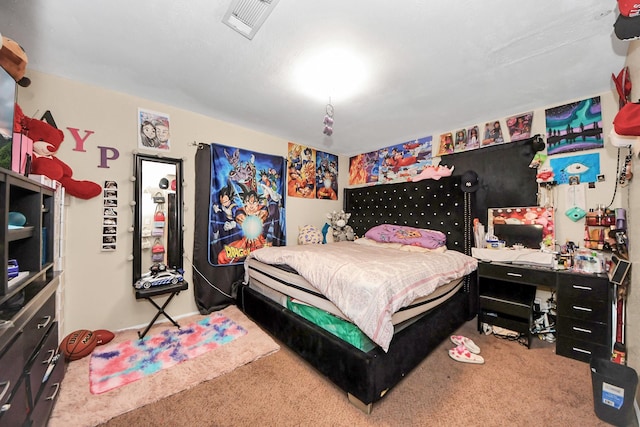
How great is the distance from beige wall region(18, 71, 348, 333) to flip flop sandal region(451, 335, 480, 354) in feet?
9.99

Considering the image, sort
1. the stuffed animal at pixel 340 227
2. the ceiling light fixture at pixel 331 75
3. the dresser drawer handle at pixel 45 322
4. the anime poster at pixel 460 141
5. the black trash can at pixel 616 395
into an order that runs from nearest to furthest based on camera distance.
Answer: the dresser drawer handle at pixel 45 322 < the black trash can at pixel 616 395 < the ceiling light fixture at pixel 331 75 < the anime poster at pixel 460 141 < the stuffed animal at pixel 340 227

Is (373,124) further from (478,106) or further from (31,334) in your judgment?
(31,334)

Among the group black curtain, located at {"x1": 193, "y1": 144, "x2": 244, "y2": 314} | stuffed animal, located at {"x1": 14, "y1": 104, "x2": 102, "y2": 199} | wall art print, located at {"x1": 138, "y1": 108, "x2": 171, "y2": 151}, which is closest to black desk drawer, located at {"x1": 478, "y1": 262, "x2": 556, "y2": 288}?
black curtain, located at {"x1": 193, "y1": 144, "x2": 244, "y2": 314}

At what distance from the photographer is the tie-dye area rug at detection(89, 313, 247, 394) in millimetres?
1749

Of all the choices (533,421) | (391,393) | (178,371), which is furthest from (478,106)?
(178,371)

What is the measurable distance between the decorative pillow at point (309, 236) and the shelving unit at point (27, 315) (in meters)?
2.59

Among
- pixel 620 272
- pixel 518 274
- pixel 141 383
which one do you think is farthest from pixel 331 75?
pixel 141 383

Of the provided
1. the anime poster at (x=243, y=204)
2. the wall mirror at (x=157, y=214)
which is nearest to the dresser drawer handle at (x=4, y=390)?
the wall mirror at (x=157, y=214)

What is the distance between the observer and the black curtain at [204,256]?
2855mm

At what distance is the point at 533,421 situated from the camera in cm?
141

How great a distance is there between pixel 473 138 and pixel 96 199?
14.3 ft

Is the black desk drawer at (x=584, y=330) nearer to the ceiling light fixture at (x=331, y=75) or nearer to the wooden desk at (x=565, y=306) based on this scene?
the wooden desk at (x=565, y=306)

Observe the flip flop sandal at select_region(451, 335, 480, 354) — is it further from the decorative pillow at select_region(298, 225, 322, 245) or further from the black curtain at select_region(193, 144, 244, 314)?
the black curtain at select_region(193, 144, 244, 314)

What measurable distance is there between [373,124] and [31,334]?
3.43m
